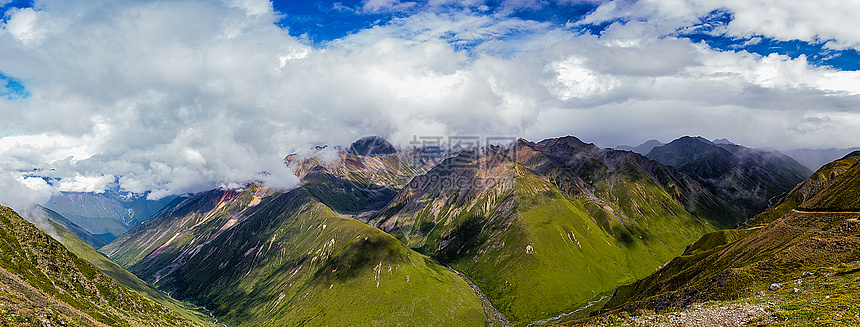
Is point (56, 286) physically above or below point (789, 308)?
below

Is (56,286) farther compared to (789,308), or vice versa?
(56,286)

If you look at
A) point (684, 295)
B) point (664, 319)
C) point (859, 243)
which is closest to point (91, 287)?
point (664, 319)

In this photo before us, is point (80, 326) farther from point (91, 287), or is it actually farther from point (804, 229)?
point (804, 229)

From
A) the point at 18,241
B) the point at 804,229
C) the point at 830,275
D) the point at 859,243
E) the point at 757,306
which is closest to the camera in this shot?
the point at 757,306

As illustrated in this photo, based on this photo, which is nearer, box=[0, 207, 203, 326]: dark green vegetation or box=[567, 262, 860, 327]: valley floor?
box=[567, 262, 860, 327]: valley floor

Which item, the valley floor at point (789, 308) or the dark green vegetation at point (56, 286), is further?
the dark green vegetation at point (56, 286)
